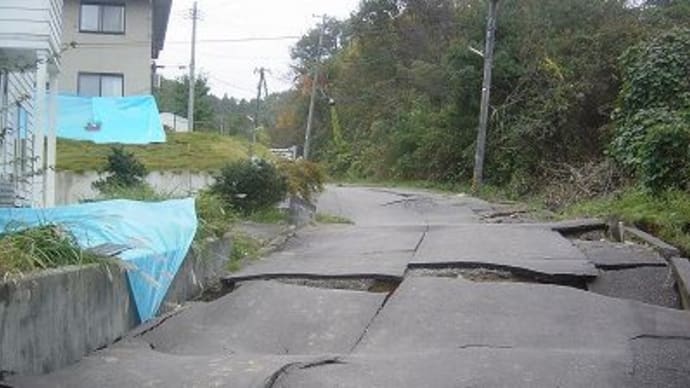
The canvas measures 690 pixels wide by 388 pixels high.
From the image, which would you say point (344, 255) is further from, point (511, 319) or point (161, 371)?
point (161, 371)

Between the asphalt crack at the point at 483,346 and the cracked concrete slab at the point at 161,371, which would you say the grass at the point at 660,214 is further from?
the cracked concrete slab at the point at 161,371

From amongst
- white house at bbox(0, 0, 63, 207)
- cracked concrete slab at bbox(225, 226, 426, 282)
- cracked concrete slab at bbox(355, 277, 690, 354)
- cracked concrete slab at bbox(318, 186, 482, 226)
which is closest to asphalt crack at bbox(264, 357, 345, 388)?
cracked concrete slab at bbox(355, 277, 690, 354)

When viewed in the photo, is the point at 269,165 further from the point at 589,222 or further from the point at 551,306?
the point at 551,306

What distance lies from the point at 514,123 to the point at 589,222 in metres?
15.0

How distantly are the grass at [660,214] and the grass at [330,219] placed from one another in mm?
5390

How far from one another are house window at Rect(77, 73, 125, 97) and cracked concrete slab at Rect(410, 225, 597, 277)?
1945 cm

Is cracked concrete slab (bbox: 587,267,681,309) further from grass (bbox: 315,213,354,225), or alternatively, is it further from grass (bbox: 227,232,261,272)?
grass (bbox: 315,213,354,225)

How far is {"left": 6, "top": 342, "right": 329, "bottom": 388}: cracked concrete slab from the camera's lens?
17.0ft

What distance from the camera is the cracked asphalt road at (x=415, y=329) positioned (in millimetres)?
5277

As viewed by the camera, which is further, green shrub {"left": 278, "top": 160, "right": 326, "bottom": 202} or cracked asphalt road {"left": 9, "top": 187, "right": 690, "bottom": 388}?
green shrub {"left": 278, "top": 160, "right": 326, "bottom": 202}

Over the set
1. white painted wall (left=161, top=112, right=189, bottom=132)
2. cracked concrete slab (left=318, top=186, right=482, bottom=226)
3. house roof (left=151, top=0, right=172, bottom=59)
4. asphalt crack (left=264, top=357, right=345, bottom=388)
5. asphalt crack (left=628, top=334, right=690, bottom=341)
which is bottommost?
cracked concrete slab (left=318, top=186, right=482, bottom=226)

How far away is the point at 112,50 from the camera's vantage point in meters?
28.9

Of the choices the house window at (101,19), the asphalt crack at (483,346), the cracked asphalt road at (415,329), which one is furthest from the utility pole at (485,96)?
the asphalt crack at (483,346)

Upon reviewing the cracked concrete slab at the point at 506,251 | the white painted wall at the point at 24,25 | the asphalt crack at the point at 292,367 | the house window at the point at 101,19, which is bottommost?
the asphalt crack at the point at 292,367
